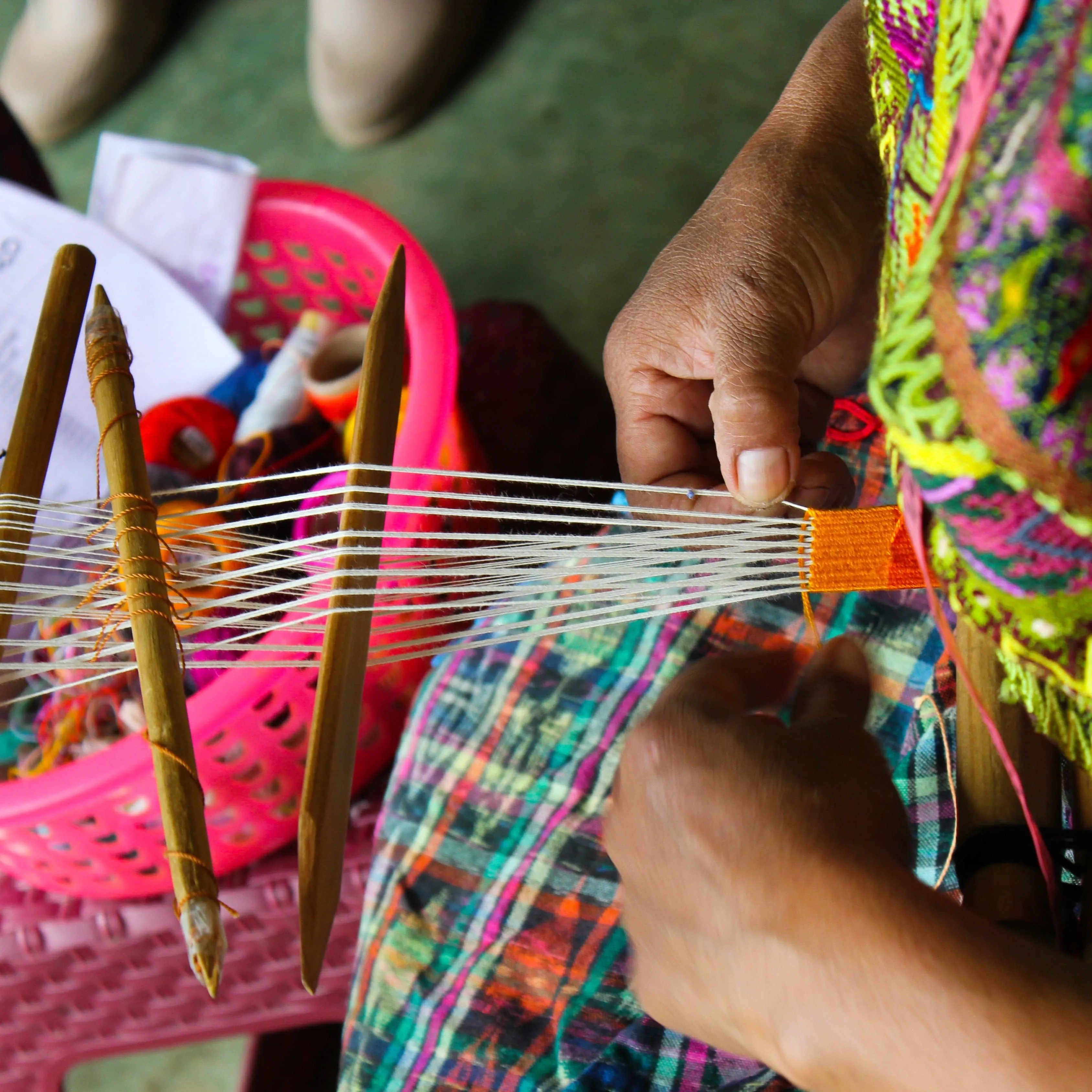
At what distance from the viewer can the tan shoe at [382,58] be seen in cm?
179

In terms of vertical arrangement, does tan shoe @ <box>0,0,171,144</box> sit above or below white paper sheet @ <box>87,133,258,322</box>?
above

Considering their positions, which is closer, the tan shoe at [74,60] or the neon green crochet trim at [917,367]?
the neon green crochet trim at [917,367]

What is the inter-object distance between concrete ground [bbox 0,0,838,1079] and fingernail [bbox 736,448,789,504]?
3.56 feet

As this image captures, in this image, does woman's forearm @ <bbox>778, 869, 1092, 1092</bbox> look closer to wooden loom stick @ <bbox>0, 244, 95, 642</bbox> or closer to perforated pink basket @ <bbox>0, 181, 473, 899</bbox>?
perforated pink basket @ <bbox>0, 181, 473, 899</bbox>

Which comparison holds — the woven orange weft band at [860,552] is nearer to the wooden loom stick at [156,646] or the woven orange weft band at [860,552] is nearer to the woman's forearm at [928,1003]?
the woman's forearm at [928,1003]

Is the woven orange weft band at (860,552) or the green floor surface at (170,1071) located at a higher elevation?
the woven orange weft band at (860,552)

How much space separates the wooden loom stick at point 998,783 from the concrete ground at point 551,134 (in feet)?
3.98

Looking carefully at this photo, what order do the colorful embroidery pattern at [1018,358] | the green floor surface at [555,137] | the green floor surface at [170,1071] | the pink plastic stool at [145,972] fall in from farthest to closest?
the green floor surface at [555,137], the green floor surface at [170,1071], the pink plastic stool at [145,972], the colorful embroidery pattern at [1018,358]

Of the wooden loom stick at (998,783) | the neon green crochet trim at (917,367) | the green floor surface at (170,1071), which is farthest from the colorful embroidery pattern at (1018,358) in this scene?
the green floor surface at (170,1071)

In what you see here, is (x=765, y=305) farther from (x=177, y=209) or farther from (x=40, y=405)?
(x=177, y=209)

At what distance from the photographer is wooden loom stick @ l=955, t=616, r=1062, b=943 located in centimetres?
48

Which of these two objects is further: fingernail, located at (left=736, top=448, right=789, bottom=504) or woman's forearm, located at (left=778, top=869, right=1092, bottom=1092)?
fingernail, located at (left=736, top=448, right=789, bottom=504)

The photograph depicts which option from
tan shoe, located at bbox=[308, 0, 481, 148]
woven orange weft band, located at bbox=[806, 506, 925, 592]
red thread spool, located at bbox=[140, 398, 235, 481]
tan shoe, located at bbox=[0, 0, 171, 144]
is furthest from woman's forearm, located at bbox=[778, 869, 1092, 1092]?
tan shoe, located at bbox=[0, 0, 171, 144]

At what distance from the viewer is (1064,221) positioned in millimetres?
311
